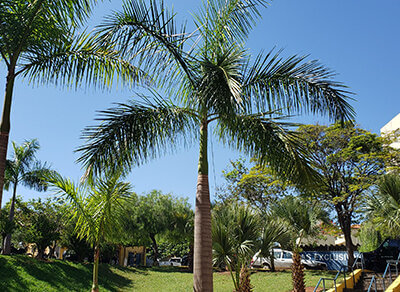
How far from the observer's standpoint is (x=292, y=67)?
7504 mm

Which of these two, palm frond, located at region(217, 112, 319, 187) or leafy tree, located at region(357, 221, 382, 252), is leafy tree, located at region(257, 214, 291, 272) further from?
leafy tree, located at region(357, 221, 382, 252)

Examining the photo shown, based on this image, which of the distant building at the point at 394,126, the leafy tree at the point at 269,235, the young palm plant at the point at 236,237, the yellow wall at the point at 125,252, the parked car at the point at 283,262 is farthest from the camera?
the yellow wall at the point at 125,252

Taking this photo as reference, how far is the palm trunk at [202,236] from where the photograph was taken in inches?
245

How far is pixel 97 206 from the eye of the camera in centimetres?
886

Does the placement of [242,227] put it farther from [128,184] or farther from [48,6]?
[48,6]

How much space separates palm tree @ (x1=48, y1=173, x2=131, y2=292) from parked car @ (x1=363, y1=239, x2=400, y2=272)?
14.7m

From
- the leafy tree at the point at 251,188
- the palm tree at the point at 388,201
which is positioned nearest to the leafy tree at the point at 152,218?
the leafy tree at the point at 251,188

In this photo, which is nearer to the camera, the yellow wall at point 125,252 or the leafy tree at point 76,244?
the leafy tree at point 76,244

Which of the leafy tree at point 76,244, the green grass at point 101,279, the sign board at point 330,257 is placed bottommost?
the green grass at point 101,279

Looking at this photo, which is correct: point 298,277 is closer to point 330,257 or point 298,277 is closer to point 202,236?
point 202,236

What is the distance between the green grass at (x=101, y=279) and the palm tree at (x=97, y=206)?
6.39m

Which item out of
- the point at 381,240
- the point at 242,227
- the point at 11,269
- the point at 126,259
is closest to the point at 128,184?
the point at 242,227

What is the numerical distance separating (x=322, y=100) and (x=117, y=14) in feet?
15.1

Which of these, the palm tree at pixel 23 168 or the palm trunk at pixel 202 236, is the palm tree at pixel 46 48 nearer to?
the palm trunk at pixel 202 236
